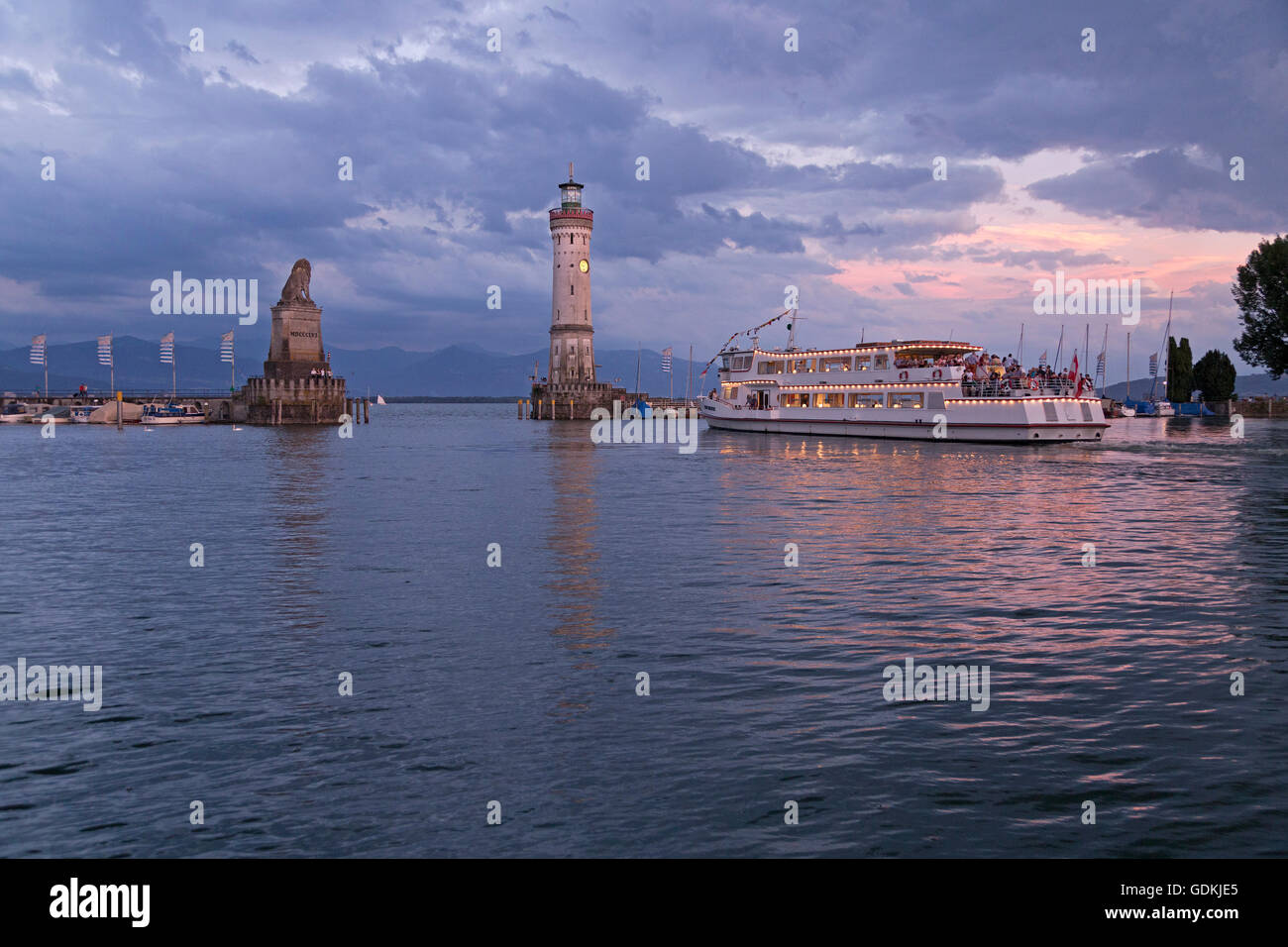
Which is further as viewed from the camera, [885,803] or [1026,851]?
[885,803]

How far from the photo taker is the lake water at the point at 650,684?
8883mm

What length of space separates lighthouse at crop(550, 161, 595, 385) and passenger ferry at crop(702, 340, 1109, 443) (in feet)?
133

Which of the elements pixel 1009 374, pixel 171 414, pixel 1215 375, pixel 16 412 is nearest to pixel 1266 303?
pixel 1009 374

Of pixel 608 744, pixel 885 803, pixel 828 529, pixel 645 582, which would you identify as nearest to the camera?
pixel 885 803

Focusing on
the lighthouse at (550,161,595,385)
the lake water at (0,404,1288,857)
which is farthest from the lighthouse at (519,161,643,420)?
the lake water at (0,404,1288,857)

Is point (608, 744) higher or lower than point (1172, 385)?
lower

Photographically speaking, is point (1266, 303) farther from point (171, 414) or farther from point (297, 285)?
point (171, 414)

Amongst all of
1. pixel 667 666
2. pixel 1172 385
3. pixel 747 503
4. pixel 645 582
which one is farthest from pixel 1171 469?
pixel 1172 385

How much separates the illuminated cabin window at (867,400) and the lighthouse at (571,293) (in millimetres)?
62067

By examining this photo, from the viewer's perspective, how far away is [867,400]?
295 ft

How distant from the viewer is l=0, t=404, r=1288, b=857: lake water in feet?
29.1

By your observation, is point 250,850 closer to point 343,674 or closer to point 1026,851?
point 343,674
